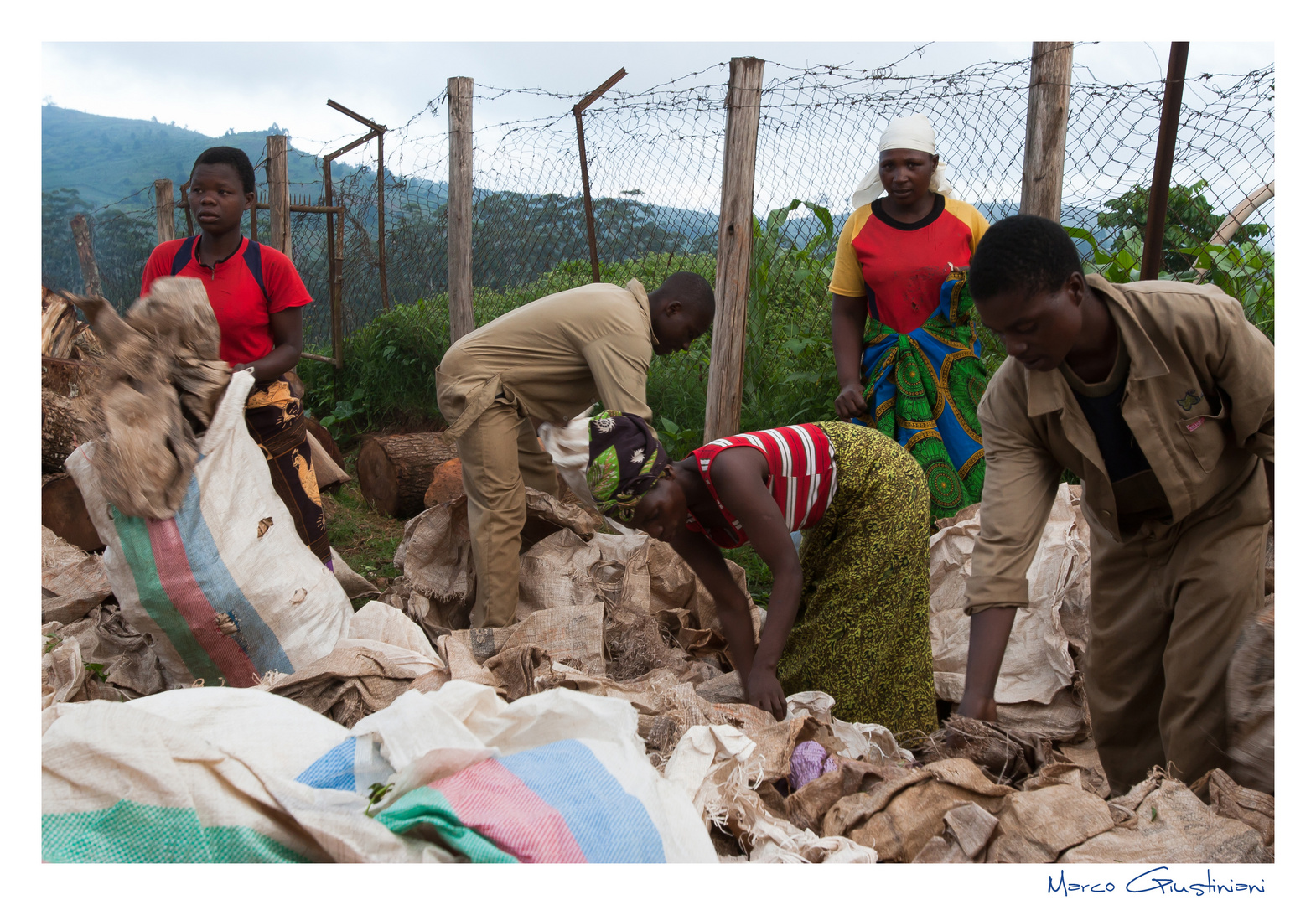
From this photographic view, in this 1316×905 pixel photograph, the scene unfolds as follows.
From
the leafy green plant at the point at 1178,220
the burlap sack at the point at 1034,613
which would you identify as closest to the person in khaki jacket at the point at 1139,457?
the burlap sack at the point at 1034,613

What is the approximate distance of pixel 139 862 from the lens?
1.30m

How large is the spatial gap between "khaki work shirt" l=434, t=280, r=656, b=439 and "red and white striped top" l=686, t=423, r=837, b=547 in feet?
2.17

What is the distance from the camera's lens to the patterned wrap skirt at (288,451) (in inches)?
115

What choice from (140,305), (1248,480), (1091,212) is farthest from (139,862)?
(1091,212)

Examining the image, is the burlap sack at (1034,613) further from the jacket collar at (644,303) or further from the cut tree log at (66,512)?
the cut tree log at (66,512)

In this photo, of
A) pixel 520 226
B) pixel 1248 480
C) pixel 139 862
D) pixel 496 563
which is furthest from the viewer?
pixel 520 226

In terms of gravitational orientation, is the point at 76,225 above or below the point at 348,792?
above

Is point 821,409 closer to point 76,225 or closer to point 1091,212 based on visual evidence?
point 1091,212

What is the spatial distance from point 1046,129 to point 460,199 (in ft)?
10.4

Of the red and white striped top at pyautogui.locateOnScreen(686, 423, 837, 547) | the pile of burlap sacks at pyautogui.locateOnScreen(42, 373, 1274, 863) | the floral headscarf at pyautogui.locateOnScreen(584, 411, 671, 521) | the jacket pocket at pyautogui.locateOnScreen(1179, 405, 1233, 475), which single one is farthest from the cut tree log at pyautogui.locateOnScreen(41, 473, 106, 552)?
the jacket pocket at pyautogui.locateOnScreen(1179, 405, 1233, 475)

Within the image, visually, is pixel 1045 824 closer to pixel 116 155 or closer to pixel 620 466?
pixel 620 466

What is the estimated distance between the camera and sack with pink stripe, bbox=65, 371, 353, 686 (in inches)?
91.0

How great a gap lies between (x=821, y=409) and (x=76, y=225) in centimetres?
710

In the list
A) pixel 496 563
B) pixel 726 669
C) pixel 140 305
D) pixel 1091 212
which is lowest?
pixel 726 669
